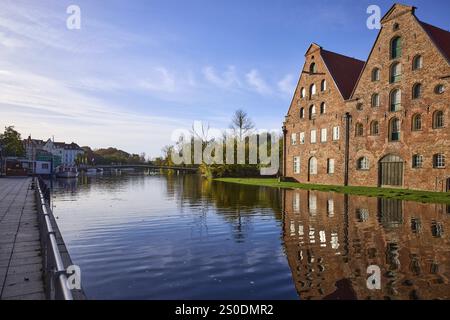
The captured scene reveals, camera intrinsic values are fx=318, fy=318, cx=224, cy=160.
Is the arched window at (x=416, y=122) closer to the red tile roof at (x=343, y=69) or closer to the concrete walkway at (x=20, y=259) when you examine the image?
the red tile roof at (x=343, y=69)

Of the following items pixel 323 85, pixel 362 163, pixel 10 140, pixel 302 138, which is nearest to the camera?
pixel 362 163

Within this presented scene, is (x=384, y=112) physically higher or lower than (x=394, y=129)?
higher

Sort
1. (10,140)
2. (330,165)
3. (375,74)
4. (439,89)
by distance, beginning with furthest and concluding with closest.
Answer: (10,140) < (330,165) < (375,74) < (439,89)

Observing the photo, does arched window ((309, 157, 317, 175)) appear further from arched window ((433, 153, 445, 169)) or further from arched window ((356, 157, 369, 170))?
arched window ((433, 153, 445, 169))

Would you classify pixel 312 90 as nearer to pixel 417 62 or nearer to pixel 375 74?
pixel 375 74

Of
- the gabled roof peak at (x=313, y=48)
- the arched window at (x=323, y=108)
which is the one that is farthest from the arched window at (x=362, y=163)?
the gabled roof peak at (x=313, y=48)

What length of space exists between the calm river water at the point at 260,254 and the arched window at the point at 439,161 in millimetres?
11772

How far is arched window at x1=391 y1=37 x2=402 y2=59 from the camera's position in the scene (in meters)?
29.4

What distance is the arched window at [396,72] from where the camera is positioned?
29.2m

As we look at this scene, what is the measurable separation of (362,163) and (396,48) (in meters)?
11.3

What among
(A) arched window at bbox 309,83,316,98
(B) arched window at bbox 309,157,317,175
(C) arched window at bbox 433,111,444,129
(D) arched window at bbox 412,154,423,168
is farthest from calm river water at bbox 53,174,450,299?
(A) arched window at bbox 309,83,316,98

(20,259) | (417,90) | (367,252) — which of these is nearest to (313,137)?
(417,90)

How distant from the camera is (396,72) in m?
29.7

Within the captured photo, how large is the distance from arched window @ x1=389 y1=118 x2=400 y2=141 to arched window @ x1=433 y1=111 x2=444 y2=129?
345 centimetres
